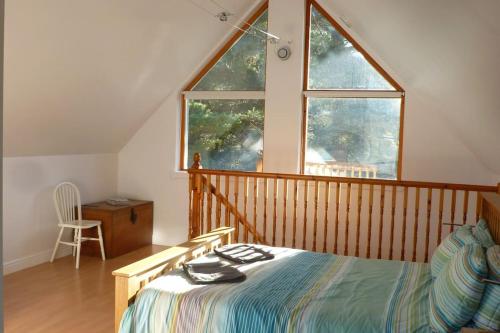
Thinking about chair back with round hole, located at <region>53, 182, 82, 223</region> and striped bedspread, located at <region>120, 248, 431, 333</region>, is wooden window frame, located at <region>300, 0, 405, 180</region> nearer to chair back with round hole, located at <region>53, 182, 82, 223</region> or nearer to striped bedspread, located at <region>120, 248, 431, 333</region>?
chair back with round hole, located at <region>53, 182, 82, 223</region>

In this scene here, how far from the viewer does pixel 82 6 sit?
3.73 meters

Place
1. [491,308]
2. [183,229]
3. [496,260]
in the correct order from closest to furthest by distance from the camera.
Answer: [491,308], [496,260], [183,229]

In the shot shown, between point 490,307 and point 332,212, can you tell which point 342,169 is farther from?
point 490,307

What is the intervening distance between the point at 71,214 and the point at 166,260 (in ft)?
9.31

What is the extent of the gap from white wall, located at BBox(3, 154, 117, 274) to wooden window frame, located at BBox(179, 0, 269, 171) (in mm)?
1135

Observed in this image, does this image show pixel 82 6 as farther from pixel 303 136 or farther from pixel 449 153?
pixel 449 153

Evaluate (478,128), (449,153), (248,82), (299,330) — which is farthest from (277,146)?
(299,330)

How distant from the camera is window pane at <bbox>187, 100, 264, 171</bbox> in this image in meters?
5.79

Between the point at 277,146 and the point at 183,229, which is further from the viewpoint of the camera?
the point at 183,229

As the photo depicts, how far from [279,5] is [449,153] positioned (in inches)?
96.1

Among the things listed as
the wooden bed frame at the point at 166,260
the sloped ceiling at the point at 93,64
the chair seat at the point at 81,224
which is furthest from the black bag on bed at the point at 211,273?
the chair seat at the point at 81,224

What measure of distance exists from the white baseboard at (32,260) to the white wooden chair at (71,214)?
0.09 metres

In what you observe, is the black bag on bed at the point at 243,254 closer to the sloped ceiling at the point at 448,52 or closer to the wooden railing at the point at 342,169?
the sloped ceiling at the point at 448,52

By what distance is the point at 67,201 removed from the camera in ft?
17.5
